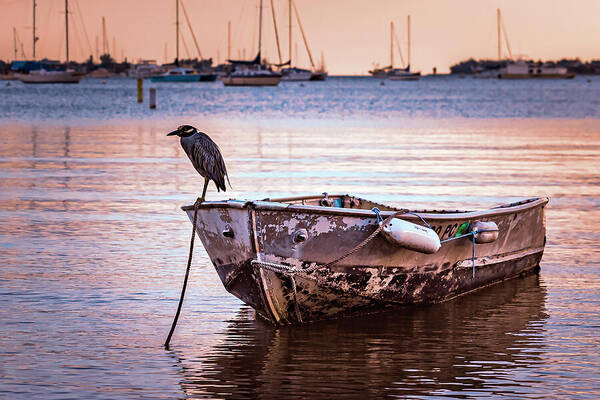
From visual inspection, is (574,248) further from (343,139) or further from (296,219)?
(343,139)

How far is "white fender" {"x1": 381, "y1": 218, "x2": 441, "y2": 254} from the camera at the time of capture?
9.41m

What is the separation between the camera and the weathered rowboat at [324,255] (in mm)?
9227

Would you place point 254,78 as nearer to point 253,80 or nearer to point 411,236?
point 253,80

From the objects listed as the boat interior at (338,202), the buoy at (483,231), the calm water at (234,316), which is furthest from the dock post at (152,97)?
the buoy at (483,231)

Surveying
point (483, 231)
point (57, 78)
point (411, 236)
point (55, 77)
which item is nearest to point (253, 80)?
point (57, 78)

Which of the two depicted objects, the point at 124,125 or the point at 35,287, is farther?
the point at 124,125

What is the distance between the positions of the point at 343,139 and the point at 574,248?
23.1 metres

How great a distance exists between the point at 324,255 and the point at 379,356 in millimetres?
1074

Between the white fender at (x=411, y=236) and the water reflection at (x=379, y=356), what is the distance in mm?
786

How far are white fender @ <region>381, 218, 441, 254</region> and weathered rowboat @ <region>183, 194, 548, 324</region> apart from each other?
0.01 meters

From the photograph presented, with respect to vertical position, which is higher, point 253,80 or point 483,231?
point 253,80

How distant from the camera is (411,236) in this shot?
9.51m

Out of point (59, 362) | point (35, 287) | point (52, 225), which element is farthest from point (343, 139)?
point (59, 362)

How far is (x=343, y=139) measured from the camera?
1439 inches
